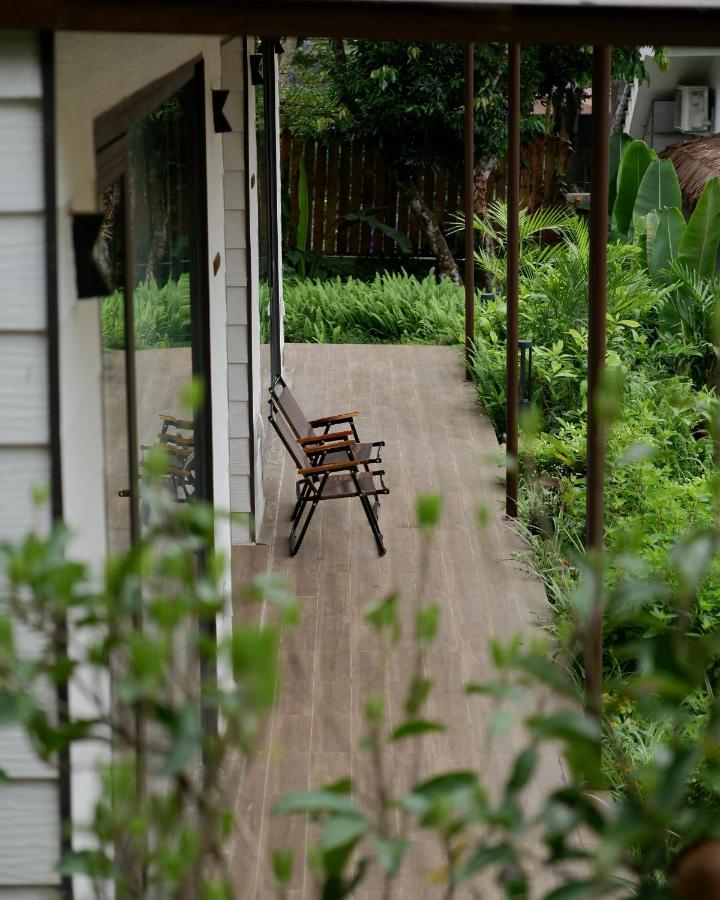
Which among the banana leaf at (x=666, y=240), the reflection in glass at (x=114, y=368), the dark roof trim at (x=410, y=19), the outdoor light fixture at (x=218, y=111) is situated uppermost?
the outdoor light fixture at (x=218, y=111)

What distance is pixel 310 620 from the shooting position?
6.33 meters

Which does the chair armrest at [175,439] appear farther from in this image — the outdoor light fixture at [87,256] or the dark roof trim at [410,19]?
the dark roof trim at [410,19]

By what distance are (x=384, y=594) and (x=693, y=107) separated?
12.3 meters

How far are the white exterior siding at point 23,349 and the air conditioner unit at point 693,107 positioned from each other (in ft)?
51.2

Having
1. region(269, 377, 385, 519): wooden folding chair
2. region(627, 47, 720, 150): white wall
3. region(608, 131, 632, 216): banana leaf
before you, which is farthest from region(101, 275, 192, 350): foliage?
region(627, 47, 720, 150): white wall

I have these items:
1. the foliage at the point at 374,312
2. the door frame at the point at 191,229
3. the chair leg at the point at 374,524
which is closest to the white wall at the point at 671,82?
the foliage at the point at 374,312

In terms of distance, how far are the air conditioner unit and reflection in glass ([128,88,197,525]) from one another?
13.4 metres

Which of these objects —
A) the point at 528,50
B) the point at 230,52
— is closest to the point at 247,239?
the point at 230,52

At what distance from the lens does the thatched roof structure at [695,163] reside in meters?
12.9

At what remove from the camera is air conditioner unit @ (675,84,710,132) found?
1677cm

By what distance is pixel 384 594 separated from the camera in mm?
6582

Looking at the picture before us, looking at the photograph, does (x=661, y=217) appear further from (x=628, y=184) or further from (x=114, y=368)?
(x=114, y=368)

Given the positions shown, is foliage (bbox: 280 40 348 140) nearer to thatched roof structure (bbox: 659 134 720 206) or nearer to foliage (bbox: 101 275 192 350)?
thatched roof structure (bbox: 659 134 720 206)

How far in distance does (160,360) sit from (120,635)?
2558 mm
